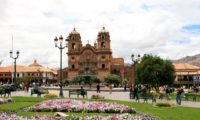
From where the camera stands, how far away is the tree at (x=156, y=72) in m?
70.8

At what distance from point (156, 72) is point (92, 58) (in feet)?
203

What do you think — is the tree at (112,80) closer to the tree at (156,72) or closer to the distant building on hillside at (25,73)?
the tree at (156,72)

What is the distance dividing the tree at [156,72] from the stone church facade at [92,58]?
179 feet

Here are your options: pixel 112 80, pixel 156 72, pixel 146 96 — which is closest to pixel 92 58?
pixel 112 80

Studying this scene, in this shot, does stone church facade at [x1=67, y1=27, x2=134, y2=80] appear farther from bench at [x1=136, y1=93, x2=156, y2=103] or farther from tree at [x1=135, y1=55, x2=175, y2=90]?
bench at [x1=136, y1=93, x2=156, y2=103]

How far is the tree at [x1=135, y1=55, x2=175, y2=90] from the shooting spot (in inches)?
2785

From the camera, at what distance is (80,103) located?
81.4ft

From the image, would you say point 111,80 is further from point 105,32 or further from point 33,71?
point 33,71

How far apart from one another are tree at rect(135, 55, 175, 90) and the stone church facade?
5458cm

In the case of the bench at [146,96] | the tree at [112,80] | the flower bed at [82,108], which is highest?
the tree at [112,80]

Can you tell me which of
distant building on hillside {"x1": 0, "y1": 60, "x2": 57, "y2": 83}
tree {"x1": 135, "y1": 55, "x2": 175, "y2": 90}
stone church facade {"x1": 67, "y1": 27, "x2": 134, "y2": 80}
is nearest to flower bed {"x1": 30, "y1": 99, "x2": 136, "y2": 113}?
tree {"x1": 135, "y1": 55, "x2": 175, "y2": 90}

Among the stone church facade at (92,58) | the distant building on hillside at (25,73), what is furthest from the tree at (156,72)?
the distant building on hillside at (25,73)

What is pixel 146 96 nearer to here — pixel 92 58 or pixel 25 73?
pixel 92 58

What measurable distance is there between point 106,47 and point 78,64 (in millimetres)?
10437
